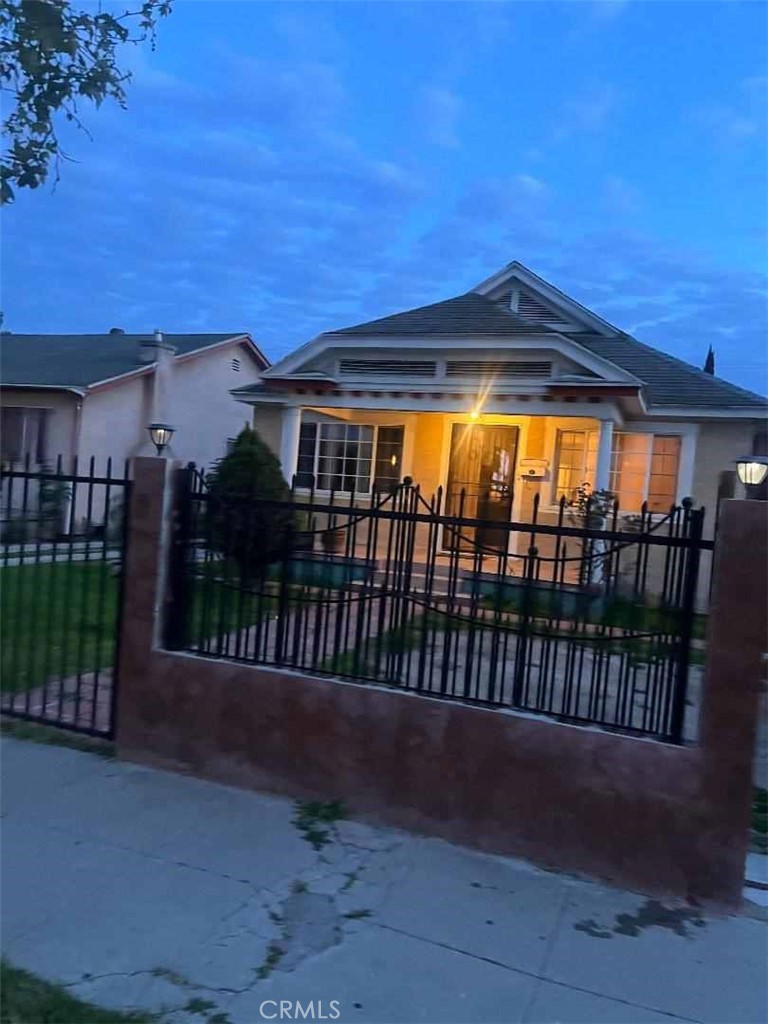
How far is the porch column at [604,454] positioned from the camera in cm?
1254

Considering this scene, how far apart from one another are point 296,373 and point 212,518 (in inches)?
357

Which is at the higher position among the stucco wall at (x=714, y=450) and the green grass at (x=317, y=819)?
the stucco wall at (x=714, y=450)

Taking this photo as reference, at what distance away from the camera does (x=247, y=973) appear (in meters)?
3.40

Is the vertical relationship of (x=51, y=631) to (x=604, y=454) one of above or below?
below

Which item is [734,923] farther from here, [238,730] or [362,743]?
[238,730]

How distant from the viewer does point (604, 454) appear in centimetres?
1262

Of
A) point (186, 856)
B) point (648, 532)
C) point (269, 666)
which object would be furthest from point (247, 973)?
point (648, 532)

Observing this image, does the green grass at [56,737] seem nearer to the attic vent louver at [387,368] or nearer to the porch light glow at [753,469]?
the porch light glow at [753,469]

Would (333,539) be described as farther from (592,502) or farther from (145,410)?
(145,410)

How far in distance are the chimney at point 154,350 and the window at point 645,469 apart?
33.8 feet

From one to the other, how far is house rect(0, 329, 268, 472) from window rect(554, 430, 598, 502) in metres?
7.95

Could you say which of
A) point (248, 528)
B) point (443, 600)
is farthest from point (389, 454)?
point (248, 528)

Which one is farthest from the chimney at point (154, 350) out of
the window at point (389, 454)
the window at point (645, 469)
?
the window at point (645, 469)

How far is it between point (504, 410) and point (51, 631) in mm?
8280
